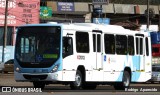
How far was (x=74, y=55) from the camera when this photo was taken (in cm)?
2622

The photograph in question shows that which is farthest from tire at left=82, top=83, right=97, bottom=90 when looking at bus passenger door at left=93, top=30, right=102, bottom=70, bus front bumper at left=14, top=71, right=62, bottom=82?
bus front bumper at left=14, top=71, right=62, bottom=82

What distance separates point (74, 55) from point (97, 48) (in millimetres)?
2228

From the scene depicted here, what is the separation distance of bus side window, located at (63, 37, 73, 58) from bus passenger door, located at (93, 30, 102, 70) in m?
2.14

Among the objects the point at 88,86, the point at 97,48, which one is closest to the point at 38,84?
the point at 88,86

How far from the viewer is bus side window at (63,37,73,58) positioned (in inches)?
1015

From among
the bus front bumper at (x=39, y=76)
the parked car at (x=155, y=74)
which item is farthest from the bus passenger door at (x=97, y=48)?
the parked car at (x=155, y=74)

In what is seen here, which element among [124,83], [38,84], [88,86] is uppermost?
[38,84]

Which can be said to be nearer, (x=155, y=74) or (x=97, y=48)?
(x=97, y=48)

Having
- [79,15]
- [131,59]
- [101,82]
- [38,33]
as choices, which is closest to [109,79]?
[101,82]

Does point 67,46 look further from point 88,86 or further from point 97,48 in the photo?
point 88,86

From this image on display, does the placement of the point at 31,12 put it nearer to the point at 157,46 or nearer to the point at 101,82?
the point at 157,46

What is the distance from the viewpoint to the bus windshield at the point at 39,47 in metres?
25.6

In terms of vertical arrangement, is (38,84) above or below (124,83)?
above

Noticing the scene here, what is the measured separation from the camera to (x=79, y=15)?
3568 inches
